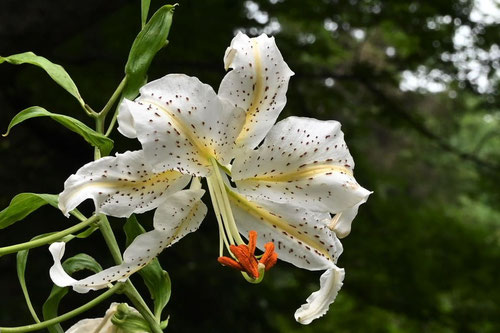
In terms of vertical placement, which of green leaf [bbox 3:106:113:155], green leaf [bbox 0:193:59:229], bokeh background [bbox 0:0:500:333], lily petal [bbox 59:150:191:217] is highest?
green leaf [bbox 3:106:113:155]

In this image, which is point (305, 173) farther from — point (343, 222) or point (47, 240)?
point (47, 240)

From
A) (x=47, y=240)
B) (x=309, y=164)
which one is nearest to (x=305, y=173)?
(x=309, y=164)

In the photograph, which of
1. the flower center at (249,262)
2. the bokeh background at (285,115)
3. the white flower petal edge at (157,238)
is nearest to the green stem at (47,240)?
the white flower petal edge at (157,238)

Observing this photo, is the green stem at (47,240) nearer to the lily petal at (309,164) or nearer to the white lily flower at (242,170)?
the white lily flower at (242,170)

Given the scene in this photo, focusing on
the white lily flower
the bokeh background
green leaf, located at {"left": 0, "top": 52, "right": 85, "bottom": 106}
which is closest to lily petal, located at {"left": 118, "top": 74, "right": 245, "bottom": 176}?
the white lily flower

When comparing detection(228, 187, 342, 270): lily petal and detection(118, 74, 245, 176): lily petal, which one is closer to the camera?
detection(118, 74, 245, 176): lily petal

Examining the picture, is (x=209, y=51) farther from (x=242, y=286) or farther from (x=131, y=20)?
(x=242, y=286)

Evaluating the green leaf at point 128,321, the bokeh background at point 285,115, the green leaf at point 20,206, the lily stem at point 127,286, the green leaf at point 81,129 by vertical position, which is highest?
the green leaf at point 81,129

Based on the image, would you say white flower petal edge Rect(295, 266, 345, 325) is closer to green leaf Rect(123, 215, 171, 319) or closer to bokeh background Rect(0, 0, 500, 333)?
green leaf Rect(123, 215, 171, 319)

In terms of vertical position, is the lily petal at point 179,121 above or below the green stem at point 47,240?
above
